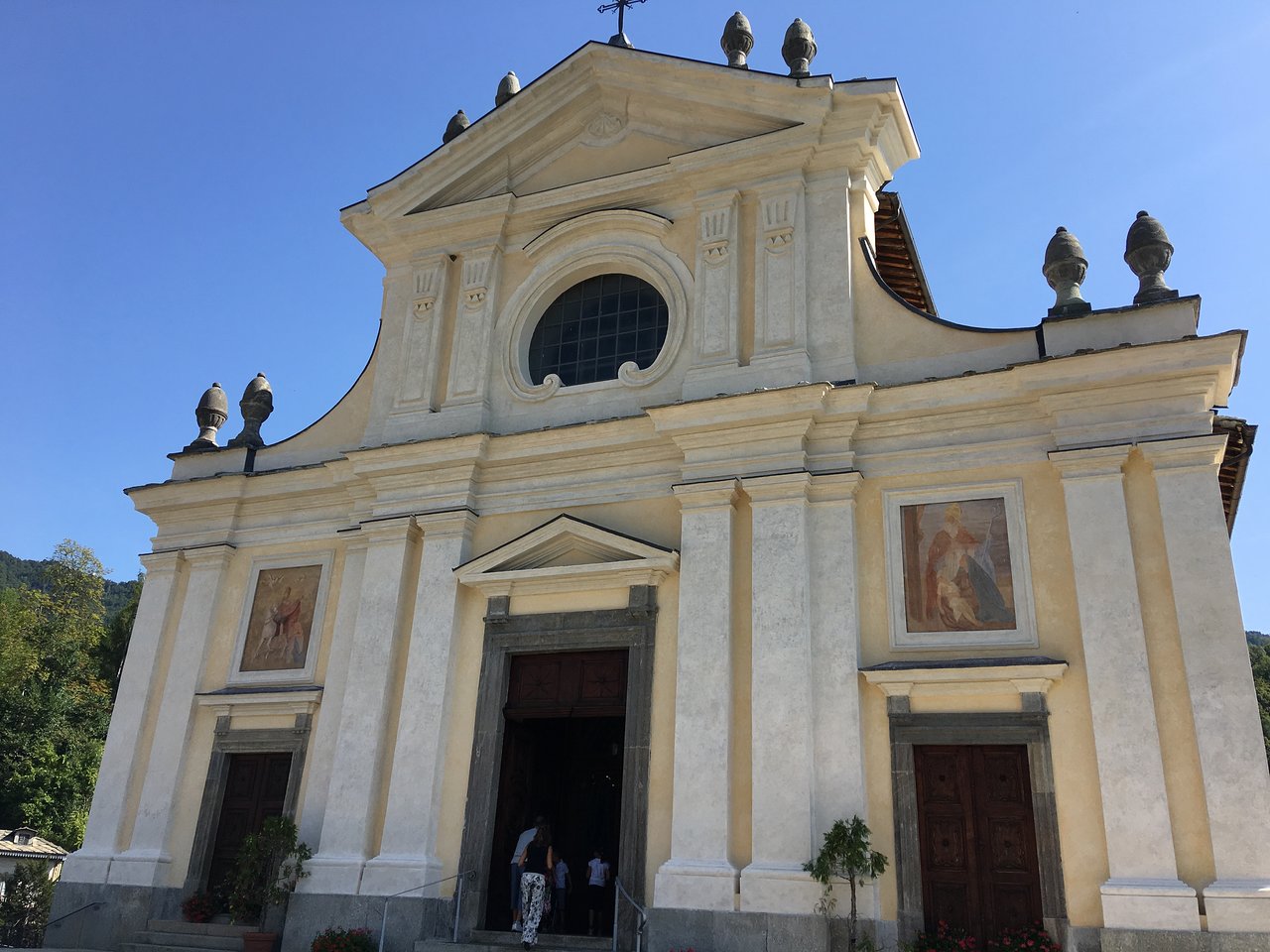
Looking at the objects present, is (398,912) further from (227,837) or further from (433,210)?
(433,210)

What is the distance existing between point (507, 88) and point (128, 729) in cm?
1118

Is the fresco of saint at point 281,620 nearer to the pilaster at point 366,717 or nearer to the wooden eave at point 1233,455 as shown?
the pilaster at point 366,717

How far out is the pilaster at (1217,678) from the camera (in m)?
8.97

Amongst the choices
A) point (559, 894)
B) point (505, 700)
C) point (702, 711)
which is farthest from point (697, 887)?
point (505, 700)

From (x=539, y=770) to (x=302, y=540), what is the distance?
4.83m

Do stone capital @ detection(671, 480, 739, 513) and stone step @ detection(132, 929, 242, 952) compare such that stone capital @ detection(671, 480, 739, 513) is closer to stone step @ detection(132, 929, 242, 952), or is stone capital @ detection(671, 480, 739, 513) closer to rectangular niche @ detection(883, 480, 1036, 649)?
rectangular niche @ detection(883, 480, 1036, 649)

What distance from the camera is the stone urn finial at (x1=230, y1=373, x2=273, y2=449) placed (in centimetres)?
1644

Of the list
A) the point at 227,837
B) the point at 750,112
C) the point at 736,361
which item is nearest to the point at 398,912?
the point at 227,837

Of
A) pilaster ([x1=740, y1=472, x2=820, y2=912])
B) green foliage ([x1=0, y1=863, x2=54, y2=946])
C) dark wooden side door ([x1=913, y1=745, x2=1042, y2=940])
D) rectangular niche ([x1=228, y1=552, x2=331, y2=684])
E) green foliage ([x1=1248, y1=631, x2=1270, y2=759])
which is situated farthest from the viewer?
green foliage ([x1=1248, y1=631, x2=1270, y2=759])

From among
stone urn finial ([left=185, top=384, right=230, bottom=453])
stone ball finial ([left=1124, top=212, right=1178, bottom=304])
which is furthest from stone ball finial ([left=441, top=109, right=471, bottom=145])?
stone ball finial ([left=1124, top=212, right=1178, bottom=304])

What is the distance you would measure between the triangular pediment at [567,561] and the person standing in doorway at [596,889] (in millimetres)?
3327

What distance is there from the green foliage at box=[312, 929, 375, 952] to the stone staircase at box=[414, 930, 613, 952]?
0.57 metres

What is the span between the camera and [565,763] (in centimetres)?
1452

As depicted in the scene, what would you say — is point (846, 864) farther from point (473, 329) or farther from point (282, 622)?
point (473, 329)
